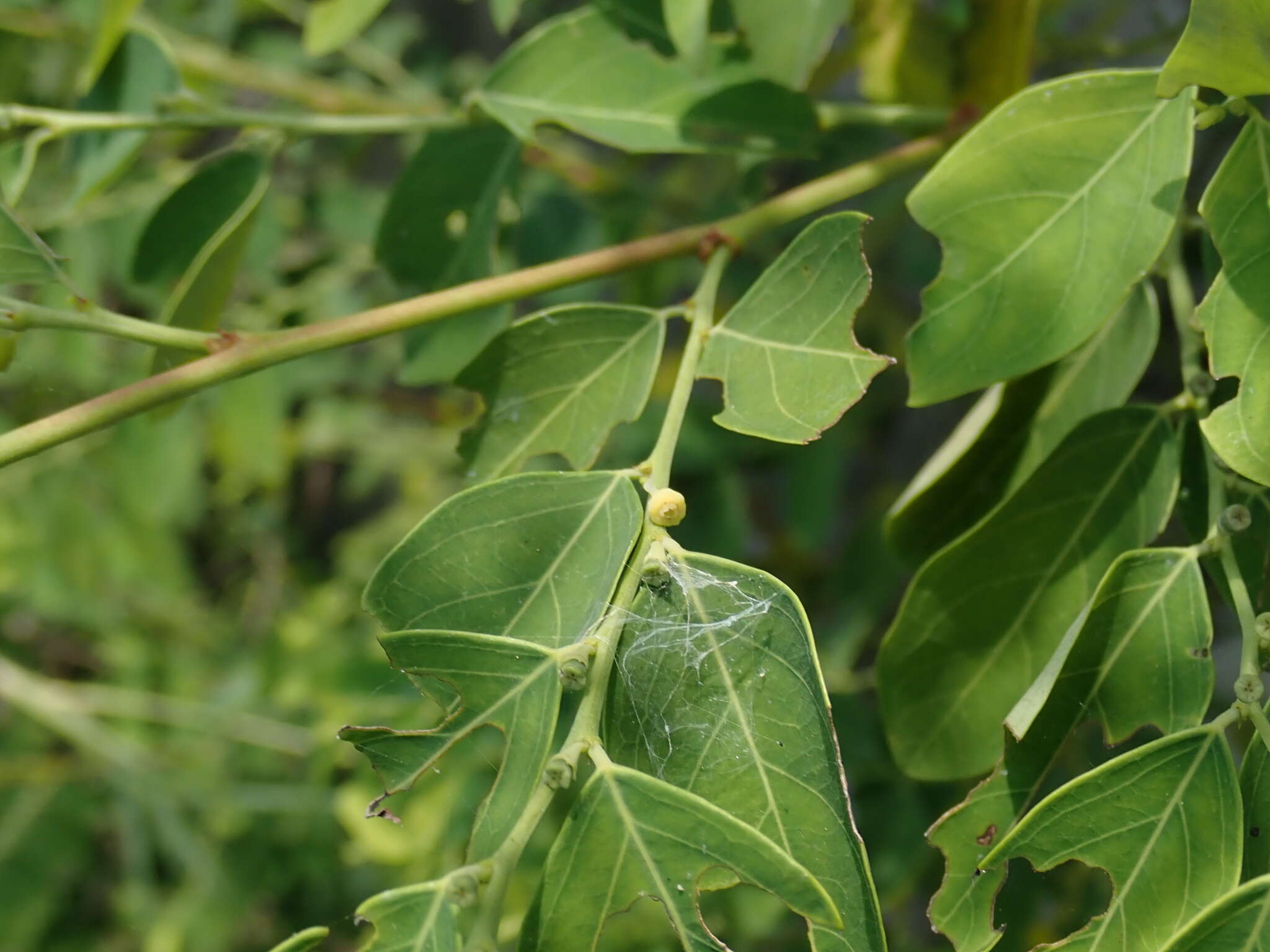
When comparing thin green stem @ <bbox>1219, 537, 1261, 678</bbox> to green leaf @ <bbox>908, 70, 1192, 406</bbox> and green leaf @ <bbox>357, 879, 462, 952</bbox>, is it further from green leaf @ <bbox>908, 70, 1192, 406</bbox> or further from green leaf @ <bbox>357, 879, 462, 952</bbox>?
green leaf @ <bbox>357, 879, 462, 952</bbox>

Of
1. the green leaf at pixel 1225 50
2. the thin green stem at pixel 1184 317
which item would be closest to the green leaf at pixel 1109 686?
the thin green stem at pixel 1184 317

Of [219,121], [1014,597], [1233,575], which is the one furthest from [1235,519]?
[219,121]

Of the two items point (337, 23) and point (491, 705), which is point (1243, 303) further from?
point (337, 23)

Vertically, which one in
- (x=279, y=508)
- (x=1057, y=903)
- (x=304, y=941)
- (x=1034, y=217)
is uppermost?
(x=1034, y=217)

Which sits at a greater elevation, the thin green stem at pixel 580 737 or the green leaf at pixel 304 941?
the thin green stem at pixel 580 737

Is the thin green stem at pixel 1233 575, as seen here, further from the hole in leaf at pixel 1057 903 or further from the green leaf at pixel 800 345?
the hole in leaf at pixel 1057 903

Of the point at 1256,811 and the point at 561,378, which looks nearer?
the point at 1256,811
